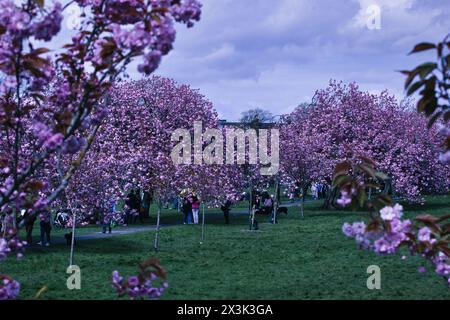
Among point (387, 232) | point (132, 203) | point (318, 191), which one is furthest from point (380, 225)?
point (318, 191)

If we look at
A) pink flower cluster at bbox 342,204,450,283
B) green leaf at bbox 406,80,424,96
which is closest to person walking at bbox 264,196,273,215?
pink flower cluster at bbox 342,204,450,283

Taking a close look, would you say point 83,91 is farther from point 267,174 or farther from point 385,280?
point 267,174

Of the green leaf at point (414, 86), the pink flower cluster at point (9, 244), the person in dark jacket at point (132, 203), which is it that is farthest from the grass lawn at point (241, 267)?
the green leaf at point (414, 86)

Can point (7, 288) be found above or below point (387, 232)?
below

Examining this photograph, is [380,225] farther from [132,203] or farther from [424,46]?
[132,203]

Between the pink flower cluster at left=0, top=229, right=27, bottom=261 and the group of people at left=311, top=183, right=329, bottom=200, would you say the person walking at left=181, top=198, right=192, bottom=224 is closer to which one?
the group of people at left=311, top=183, right=329, bottom=200

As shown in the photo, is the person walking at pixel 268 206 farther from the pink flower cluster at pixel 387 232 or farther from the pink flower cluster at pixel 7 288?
the pink flower cluster at pixel 387 232

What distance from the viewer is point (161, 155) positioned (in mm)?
23031

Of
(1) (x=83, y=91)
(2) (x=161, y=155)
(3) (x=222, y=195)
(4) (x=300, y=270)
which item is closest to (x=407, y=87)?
(1) (x=83, y=91)

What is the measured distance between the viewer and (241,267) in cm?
1520

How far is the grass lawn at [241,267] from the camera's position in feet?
37.9

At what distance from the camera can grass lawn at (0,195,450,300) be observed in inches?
455

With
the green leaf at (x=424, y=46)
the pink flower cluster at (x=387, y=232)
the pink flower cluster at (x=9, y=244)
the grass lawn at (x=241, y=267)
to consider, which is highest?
the green leaf at (x=424, y=46)
